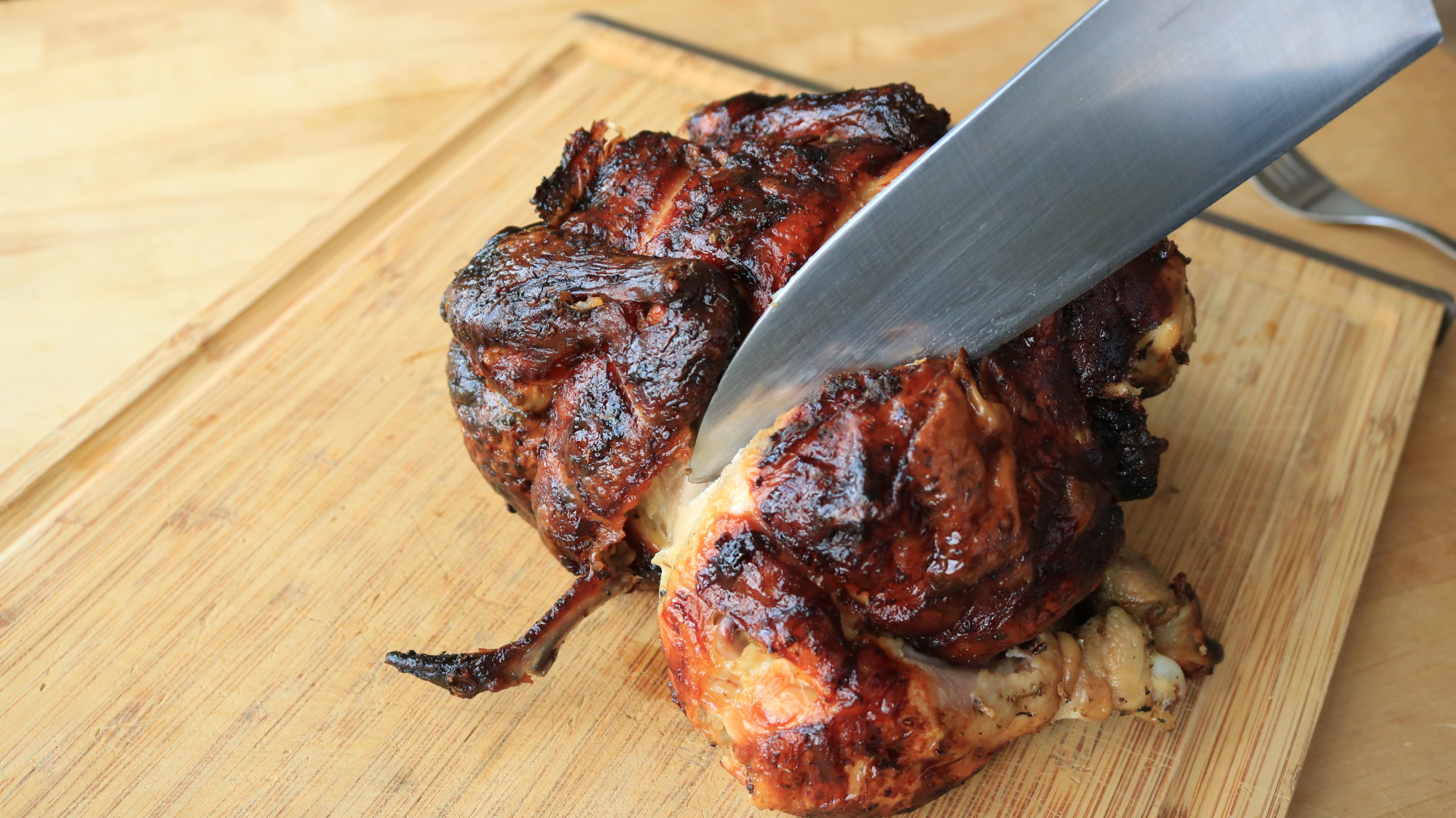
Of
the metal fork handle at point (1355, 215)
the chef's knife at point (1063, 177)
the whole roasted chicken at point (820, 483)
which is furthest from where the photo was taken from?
the metal fork handle at point (1355, 215)

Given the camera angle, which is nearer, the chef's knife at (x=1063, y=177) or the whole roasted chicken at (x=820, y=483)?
the chef's knife at (x=1063, y=177)

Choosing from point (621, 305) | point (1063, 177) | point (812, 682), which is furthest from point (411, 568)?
point (1063, 177)

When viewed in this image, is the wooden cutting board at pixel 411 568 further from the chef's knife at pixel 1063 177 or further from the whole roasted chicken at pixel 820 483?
the chef's knife at pixel 1063 177

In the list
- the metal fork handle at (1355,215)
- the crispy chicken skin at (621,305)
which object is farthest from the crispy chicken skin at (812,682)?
the metal fork handle at (1355,215)

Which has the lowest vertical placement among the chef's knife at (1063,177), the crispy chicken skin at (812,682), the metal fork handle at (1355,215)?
the metal fork handle at (1355,215)

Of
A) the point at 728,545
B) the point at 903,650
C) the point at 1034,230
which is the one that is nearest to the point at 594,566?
the point at 728,545

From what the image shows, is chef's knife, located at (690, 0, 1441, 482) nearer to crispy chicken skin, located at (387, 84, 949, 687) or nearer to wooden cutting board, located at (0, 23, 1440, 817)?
crispy chicken skin, located at (387, 84, 949, 687)

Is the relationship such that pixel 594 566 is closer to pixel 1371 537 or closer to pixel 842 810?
pixel 842 810
